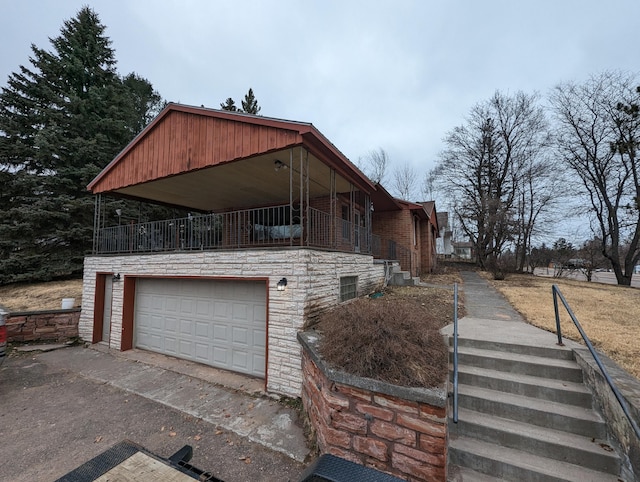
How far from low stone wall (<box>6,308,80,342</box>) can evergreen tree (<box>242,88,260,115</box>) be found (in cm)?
1704

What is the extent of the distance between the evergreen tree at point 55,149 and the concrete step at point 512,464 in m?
16.4

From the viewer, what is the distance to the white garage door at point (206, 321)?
5.60m

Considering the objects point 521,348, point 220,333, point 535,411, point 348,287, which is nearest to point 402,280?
point 348,287

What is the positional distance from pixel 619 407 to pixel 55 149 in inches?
769

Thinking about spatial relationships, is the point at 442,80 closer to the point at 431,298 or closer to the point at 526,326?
the point at 431,298

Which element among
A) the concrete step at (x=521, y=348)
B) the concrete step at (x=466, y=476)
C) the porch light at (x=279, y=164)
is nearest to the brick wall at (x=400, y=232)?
the porch light at (x=279, y=164)

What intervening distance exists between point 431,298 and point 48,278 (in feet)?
54.6

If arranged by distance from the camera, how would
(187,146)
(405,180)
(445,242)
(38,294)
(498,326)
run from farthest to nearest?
(445,242) → (405,180) → (38,294) → (187,146) → (498,326)

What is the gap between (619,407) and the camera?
2.50 metres

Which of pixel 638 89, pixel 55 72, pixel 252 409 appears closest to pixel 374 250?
pixel 252 409

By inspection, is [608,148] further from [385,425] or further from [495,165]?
[385,425]

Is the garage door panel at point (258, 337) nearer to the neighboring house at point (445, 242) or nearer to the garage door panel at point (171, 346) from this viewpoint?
the garage door panel at point (171, 346)

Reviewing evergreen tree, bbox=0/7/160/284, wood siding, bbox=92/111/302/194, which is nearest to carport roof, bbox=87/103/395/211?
wood siding, bbox=92/111/302/194

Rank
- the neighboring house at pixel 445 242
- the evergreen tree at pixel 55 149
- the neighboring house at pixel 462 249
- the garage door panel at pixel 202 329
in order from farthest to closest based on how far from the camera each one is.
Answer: the neighboring house at pixel 462 249 → the neighboring house at pixel 445 242 → the evergreen tree at pixel 55 149 → the garage door panel at pixel 202 329
